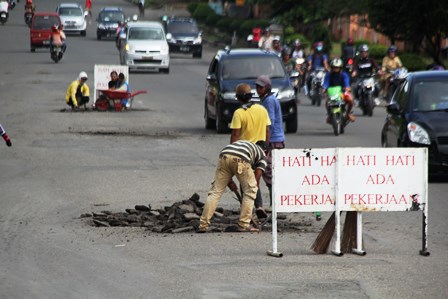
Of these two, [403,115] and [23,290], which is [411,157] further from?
[403,115]

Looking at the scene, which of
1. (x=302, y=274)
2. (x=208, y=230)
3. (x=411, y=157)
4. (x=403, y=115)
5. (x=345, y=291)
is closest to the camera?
(x=345, y=291)

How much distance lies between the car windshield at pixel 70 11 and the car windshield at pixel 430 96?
6006 centimetres

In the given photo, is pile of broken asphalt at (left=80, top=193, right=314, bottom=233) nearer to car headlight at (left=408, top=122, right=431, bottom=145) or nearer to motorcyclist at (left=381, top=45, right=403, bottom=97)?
car headlight at (left=408, top=122, right=431, bottom=145)

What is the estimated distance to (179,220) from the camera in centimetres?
1531

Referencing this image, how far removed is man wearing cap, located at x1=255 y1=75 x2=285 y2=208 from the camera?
1567 cm

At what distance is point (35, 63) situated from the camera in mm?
59469

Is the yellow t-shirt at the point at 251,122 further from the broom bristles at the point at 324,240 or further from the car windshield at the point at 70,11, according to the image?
the car windshield at the point at 70,11

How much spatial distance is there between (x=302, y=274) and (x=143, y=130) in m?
18.4

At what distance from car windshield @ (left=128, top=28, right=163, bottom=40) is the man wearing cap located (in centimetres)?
3804

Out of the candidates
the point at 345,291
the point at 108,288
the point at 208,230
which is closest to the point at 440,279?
the point at 345,291

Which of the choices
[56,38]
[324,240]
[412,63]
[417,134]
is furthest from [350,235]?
[56,38]

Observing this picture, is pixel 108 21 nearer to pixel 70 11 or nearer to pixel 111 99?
pixel 70 11

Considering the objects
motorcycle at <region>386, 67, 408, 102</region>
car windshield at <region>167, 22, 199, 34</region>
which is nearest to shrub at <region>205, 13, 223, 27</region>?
car windshield at <region>167, 22, 199, 34</region>

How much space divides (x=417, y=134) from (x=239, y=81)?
9698 millimetres
